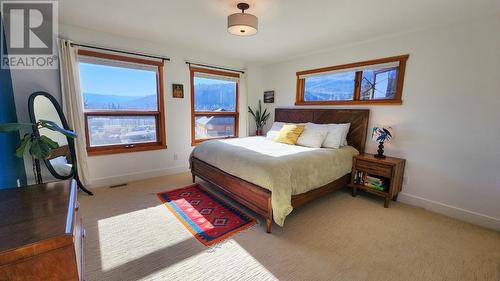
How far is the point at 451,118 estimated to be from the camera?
2.52 m

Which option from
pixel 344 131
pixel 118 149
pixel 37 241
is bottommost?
pixel 118 149

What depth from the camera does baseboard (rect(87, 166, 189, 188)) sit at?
10.7ft

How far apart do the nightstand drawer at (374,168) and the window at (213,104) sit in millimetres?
2716

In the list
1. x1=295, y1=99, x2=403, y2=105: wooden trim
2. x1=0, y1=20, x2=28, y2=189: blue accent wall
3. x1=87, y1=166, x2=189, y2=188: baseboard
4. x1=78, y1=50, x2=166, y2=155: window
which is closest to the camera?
x1=0, y1=20, x2=28, y2=189: blue accent wall

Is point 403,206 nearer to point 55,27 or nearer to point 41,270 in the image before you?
point 41,270

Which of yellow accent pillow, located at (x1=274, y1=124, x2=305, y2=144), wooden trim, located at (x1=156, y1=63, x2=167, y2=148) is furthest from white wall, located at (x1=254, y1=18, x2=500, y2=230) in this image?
wooden trim, located at (x1=156, y1=63, x2=167, y2=148)

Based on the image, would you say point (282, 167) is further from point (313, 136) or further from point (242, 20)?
point (242, 20)

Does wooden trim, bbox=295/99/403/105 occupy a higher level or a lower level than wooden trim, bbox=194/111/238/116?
higher

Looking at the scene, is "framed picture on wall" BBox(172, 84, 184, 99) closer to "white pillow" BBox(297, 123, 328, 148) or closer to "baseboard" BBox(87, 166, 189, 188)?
Answer: "baseboard" BBox(87, 166, 189, 188)

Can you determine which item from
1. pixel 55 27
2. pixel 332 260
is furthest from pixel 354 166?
pixel 55 27

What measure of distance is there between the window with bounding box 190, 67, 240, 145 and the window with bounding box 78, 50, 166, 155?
0.67 meters

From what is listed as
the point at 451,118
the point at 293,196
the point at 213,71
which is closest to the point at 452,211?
the point at 451,118

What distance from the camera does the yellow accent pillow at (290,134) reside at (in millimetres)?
3432

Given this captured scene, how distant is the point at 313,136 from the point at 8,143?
3.73 meters
